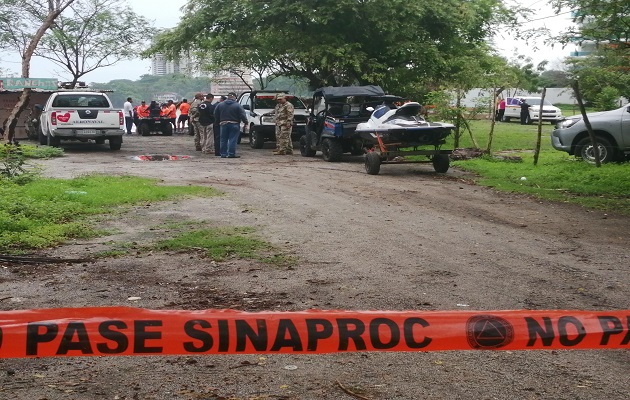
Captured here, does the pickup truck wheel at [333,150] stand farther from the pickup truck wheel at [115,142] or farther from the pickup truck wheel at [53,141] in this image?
the pickup truck wheel at [53,141]

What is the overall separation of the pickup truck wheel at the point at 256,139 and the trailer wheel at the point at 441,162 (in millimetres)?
9498

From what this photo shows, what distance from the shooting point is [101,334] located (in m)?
3.35

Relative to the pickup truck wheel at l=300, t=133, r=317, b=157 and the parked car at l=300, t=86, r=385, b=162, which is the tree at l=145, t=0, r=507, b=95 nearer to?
the pickup truck wheel at l=300, t=133, r=317, b=157

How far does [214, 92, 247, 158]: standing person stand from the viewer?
859 inches

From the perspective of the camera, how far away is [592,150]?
60.3ft

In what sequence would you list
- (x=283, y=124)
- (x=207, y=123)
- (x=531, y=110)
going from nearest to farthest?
1. (x=283, y=124)
2. (x=207, y=123)
3. (x=531, y=110)

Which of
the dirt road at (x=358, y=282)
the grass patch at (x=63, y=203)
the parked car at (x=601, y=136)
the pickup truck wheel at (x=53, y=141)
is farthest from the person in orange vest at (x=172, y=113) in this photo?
the dirt road at (x=358, y=282)

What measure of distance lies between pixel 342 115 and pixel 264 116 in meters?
6.28

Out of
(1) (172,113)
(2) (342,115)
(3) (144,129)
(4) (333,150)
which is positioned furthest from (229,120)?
(1) (172,113)

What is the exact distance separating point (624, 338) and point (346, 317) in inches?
46.4

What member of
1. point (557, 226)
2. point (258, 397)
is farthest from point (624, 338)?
point (557, 226)

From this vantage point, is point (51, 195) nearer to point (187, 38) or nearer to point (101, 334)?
point (101, 334)

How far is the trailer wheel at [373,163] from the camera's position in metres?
17.4

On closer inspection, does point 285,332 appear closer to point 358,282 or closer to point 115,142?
point 358,282
